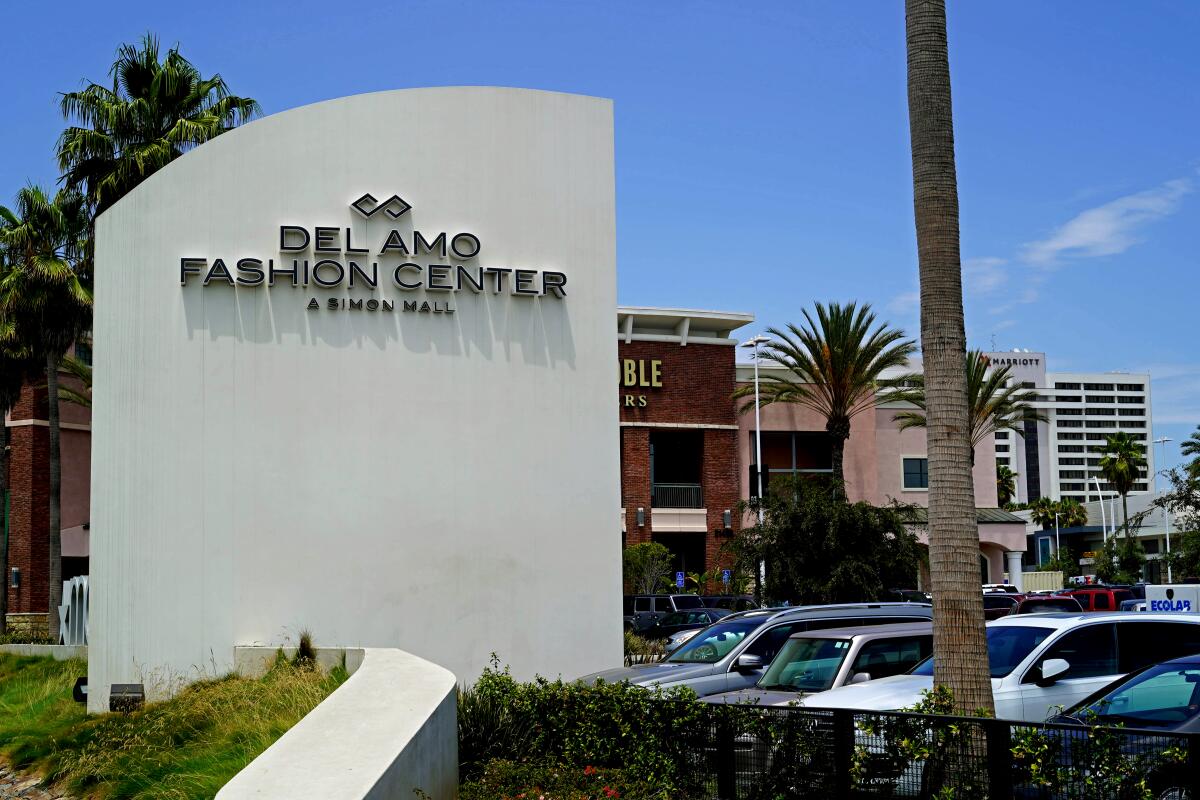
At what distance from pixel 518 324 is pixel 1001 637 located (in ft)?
32.2

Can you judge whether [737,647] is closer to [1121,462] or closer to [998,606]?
[998,606]

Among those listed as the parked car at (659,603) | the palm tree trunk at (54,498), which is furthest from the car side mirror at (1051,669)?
the palm tree trunk at (54,498)

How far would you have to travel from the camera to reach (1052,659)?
11859 millimetres

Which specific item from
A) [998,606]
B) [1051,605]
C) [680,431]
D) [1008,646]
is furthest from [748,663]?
[680,431]

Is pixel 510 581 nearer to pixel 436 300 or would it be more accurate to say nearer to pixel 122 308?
pixel 436 300

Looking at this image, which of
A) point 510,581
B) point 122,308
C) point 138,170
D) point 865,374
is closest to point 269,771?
point 510,581

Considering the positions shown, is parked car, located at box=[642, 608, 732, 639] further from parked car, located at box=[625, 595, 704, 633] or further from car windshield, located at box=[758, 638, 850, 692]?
→ car windshield, located at box=[758, 638, 850, 692]

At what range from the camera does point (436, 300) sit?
19.8 meters

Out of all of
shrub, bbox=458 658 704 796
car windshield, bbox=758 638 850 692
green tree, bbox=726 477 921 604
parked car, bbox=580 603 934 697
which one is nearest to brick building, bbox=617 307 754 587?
green tree, bbox=726 477 921 604

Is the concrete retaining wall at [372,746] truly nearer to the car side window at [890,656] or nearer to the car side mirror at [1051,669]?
the car side window at [890,656]

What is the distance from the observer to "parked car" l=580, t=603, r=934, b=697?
49.0 ft

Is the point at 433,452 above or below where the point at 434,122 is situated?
below

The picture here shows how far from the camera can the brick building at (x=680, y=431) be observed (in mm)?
50094

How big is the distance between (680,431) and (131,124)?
1030 inches
